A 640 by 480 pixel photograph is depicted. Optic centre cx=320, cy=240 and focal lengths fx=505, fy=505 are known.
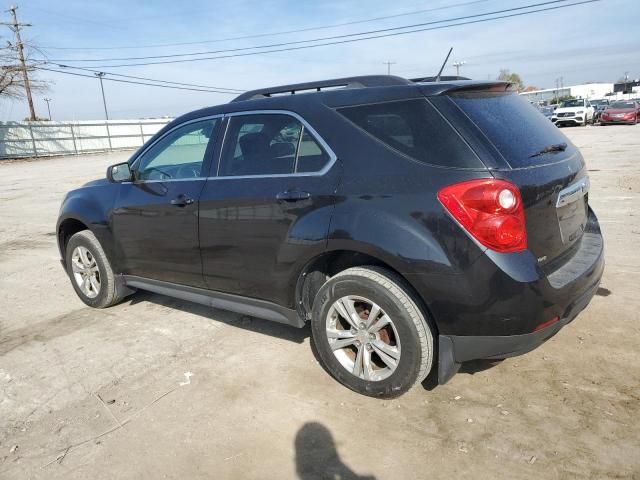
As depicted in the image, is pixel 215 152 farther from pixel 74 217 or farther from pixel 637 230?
pixel 637 230

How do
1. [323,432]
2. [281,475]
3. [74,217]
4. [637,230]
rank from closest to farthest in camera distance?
[281,475], [323,432], [74,217], [637,230]

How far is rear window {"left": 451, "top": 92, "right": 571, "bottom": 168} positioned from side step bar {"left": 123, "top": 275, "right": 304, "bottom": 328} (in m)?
1.63

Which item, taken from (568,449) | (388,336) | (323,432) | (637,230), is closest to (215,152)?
(388,336)

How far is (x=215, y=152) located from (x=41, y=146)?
125 ft

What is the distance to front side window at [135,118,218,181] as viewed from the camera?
12.5ft

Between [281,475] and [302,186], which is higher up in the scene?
[302,186]

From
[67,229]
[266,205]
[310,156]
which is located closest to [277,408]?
[266,205]

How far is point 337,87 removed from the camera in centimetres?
325

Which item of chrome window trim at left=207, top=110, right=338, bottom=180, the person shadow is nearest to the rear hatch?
chrome window trim at left=207, top=110, right=338, bottom=180

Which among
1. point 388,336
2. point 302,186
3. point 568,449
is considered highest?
point 302,186

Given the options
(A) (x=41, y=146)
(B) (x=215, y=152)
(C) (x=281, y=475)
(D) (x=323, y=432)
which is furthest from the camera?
(A) (x=41, y=146)

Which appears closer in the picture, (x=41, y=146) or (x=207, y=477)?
(x=207, y=477)

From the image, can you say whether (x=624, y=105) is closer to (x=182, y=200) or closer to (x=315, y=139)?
(x=315, y=139)

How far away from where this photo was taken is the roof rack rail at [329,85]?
3.01m
